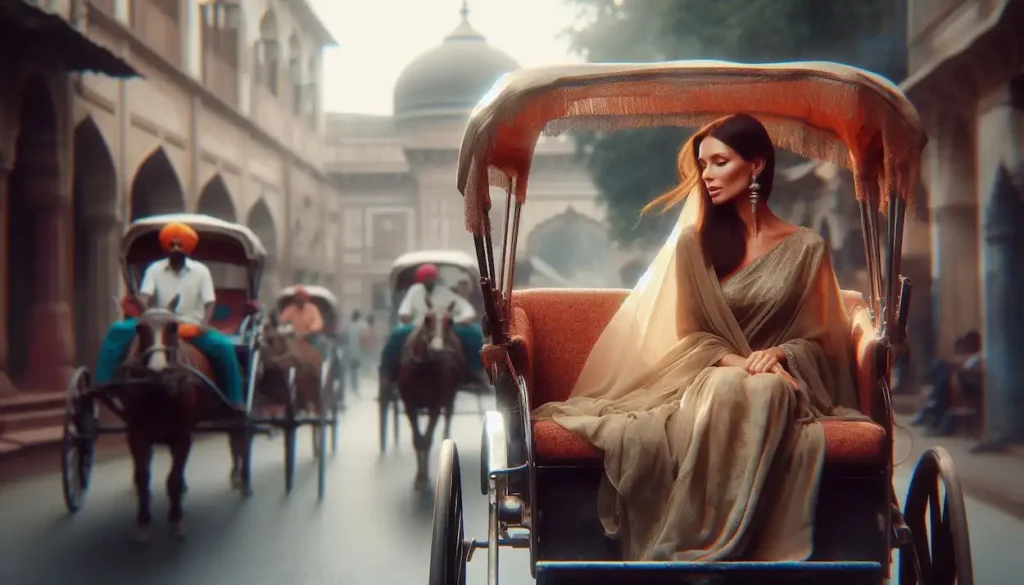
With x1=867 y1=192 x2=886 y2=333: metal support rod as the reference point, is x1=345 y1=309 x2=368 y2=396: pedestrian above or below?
below

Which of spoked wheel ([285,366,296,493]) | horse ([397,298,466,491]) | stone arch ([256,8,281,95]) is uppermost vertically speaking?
stone arch ([256,8,281,95])

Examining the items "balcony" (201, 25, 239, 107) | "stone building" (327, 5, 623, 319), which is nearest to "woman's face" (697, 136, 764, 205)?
"balcony" (201, 25, 239, 107)

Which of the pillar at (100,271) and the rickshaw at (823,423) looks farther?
the pillar at (100,271)

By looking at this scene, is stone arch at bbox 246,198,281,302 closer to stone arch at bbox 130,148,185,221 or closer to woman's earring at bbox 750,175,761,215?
stone arch at bbox 130,148,185,221

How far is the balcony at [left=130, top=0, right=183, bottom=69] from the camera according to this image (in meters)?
18.3

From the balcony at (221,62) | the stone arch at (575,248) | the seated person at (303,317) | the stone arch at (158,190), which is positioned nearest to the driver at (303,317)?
the seated person at (303,317)

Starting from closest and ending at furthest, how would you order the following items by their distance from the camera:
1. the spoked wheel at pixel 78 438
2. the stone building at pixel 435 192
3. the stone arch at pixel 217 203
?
the spoked wheel at pixel 78 438, the stone arch at pixel 217 203, the stone building at pixel 435 192

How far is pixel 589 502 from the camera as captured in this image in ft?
12.7

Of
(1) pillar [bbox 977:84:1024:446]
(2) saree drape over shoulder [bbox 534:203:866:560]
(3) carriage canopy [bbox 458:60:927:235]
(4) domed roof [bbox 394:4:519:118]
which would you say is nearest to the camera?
Result: (2) saree drape over shoulder [bbox 534:203:866:560]

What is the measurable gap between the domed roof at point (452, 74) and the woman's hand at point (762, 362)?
→ 41.2 m

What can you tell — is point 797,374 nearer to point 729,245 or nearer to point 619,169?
point 729,245

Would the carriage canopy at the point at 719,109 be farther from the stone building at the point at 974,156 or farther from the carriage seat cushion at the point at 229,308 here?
the carriage seat cushion at the point at 229,308

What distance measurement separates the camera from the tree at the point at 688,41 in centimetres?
1814

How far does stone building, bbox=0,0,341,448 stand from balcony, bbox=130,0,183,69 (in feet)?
0.11
